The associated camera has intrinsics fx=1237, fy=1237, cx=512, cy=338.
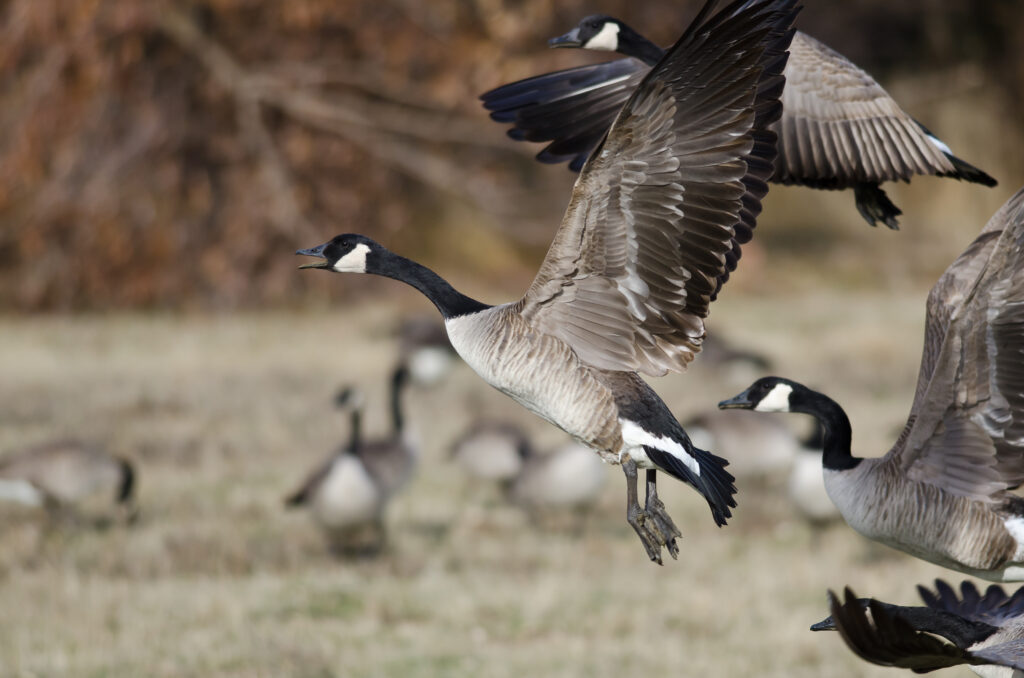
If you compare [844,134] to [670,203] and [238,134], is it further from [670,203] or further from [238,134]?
[238,134]

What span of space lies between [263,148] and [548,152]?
12.3m

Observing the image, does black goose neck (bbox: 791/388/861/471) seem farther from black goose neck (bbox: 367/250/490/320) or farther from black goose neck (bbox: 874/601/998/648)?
black goose neck (bbox: 367/250/490/320)

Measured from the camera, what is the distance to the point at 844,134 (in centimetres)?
332

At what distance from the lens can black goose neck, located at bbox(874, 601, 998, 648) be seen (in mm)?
3074

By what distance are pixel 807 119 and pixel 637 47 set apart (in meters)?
0.61

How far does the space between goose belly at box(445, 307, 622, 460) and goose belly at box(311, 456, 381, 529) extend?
Answer: 437cm

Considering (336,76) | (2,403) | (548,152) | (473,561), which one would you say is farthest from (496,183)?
(548,152)

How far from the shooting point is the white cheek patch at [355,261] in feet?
9.94

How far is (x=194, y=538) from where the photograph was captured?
7.32 meters

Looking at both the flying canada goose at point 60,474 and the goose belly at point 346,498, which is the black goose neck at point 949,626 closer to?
the goose belly at point 346,498

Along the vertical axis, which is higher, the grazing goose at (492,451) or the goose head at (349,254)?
the goose head at (349,254)

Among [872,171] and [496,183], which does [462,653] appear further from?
[496,183]

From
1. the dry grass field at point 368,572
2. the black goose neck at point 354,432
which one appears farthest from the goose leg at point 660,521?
the black goose neck at point 354,432

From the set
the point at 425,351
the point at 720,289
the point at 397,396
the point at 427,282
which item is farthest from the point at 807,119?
the point at 425,351
